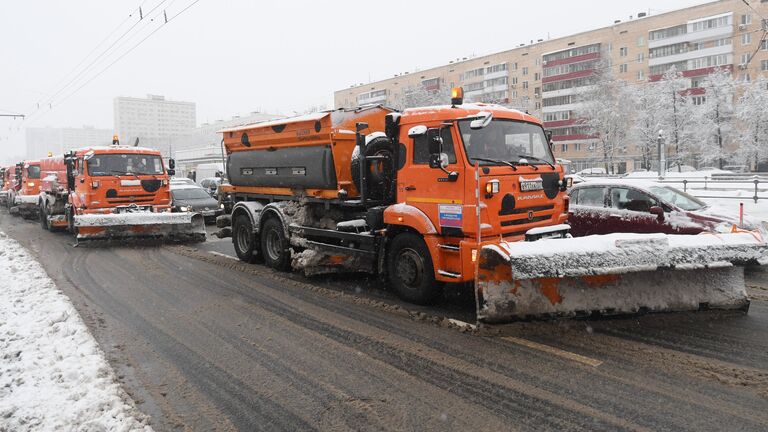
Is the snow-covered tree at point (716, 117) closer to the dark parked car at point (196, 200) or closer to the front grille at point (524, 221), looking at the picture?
the dark parked car at point (196, 200)

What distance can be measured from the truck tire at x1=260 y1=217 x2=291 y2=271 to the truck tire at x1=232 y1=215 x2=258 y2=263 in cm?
22

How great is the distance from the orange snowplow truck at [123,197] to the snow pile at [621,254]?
409 inches

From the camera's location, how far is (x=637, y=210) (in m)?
8.96

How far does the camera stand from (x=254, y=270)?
32.3 ft

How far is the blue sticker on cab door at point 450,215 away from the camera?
248 inches

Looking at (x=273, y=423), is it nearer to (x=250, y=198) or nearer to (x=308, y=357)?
(x=308, y=357)

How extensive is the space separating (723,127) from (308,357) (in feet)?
182

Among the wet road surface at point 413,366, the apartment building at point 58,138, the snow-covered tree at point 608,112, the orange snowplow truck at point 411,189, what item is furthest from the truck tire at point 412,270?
the apartment building at point 58,138

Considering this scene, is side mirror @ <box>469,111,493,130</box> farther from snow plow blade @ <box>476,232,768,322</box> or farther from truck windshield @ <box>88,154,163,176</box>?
truck windshield @ <box>88,154,163,176</box>

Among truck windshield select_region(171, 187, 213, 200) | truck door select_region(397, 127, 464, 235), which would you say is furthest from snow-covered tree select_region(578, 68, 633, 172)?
truck door select_region(397, 127, 464, 235)

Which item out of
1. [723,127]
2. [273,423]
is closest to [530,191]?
[273,423]

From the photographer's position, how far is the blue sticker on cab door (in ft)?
20.7

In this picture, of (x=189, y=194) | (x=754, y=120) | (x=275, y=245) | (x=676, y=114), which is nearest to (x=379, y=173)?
(x=275, y=245)

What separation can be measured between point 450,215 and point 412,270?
3.26 feet
